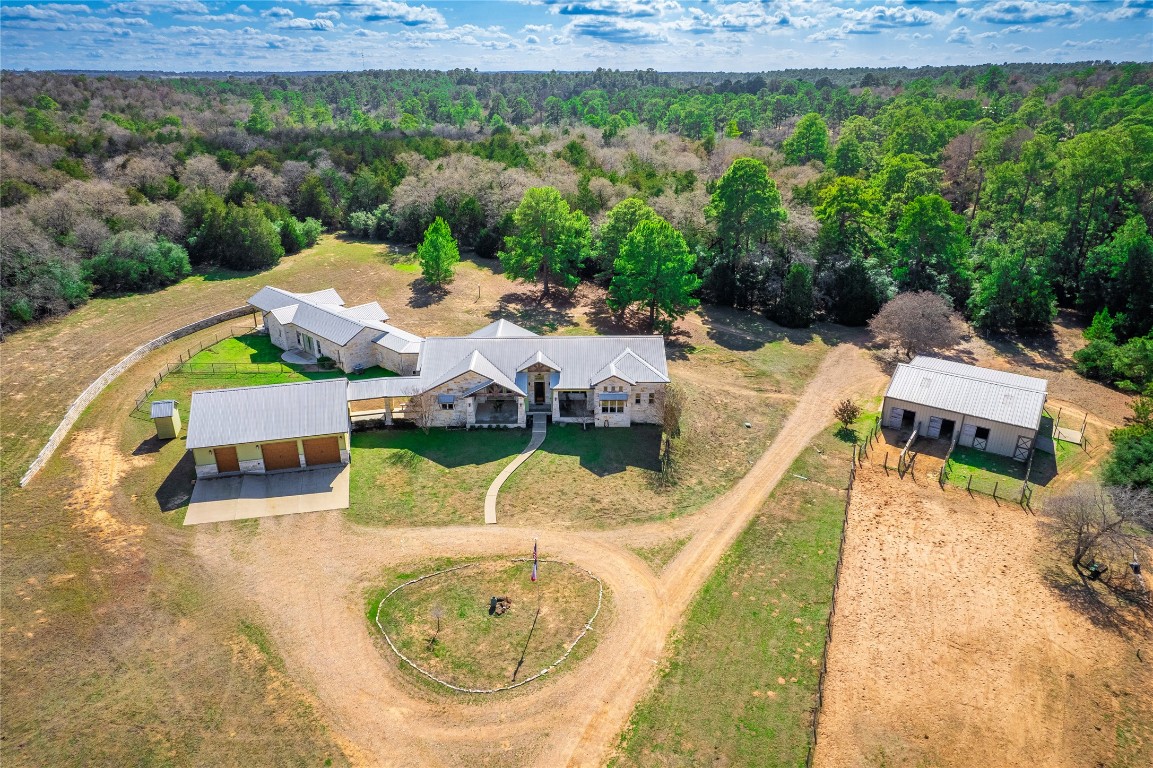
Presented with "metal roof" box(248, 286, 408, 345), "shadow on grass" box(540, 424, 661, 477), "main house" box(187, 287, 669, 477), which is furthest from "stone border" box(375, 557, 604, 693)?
"metal roof" box(248, 286, 408, 345)

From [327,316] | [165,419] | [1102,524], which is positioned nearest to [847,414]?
[1102,524]

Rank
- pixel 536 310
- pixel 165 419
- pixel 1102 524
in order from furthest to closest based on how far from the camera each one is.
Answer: pixel 536 310 → pixel 165 419 → pixel 1102 524

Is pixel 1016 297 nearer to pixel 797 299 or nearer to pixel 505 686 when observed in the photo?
pixel 797 299

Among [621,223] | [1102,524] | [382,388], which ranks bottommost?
[382,388]

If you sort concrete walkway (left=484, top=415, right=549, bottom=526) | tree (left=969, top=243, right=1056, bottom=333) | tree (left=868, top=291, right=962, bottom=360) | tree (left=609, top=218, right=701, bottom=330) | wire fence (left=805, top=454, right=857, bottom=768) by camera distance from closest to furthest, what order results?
wire fence (left=805, top=454, right=857, bottom=768) < concrete walkway (left=484, top=415, right=549, bottom=526) < tree (left=868, top=291, right=962, bottom=360) < tree (left=609, top=218, right=701, bottom=330) < tree (left=969, top=243, right=1056, bottom=333)

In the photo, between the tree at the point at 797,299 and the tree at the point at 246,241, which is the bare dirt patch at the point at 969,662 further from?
the tree at the point at 246,241

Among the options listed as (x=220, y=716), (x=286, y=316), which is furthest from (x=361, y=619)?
(x=286, y=316)

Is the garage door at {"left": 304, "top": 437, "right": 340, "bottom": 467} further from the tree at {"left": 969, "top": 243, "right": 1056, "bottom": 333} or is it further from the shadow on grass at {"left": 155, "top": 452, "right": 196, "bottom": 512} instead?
the tree at {"left": 969, "top": 243, "right": 1056, "bottom": 333}
